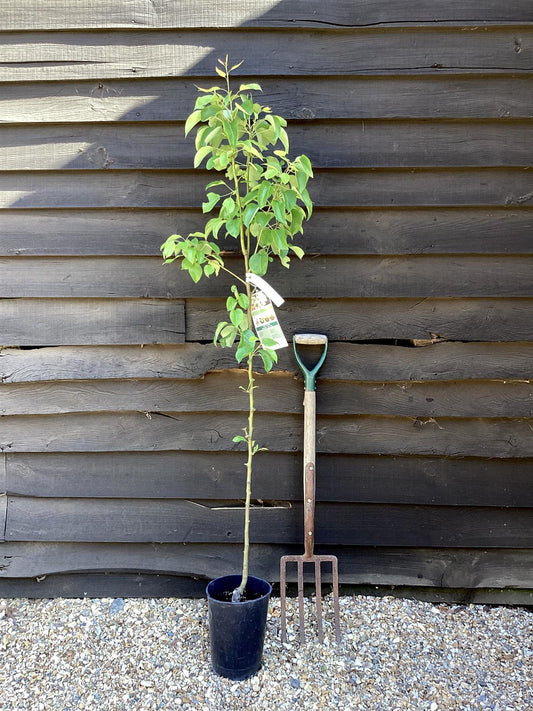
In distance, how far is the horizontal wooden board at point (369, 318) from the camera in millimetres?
2246

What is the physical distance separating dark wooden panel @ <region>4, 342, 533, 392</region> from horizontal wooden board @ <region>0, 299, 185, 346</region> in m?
0.05

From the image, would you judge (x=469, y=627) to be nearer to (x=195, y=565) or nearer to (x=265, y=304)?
(x=195, y=565)

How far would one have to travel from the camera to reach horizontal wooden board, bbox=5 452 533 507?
230 cm

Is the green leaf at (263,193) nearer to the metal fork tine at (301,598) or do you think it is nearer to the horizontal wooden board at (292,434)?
the horizontal wooden board at (292,434)

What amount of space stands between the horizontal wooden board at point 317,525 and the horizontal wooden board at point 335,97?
5.00ft

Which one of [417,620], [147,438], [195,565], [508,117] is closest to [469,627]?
[417,620]

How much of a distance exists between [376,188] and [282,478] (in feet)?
3.92

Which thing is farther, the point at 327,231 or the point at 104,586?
the point at 104,586

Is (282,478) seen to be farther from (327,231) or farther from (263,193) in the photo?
(263,193)

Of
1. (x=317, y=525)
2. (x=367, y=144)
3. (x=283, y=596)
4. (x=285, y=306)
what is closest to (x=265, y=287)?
(x=285, y=306)

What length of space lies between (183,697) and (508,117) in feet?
7.72

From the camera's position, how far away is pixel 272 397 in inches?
89.9

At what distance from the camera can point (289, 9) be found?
2.14 meters

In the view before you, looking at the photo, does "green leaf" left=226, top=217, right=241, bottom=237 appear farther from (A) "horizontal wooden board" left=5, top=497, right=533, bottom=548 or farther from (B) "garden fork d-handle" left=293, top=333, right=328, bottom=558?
(A) "horizontal wooden board" left=5, top=497, right=533, bottom=548
